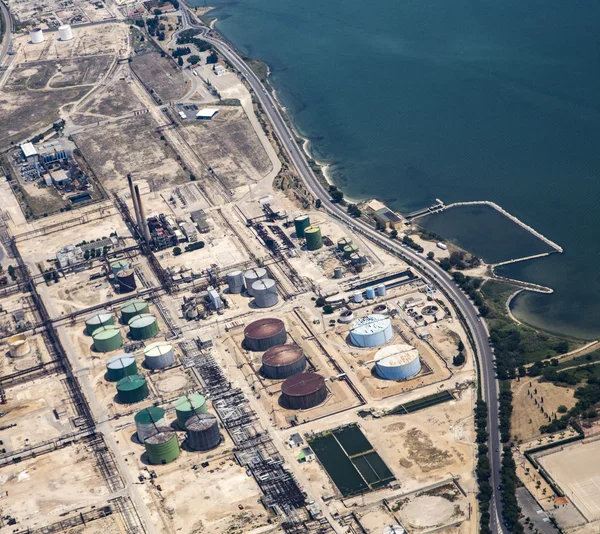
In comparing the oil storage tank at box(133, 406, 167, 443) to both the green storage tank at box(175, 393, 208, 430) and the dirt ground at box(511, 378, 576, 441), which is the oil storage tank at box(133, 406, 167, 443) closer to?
the green storage tank at box(175, 393, 208, 430)

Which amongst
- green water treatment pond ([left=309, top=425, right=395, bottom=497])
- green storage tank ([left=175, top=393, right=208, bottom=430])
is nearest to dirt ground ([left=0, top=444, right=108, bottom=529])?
green storage tank ([left=175, top=393, right=208, bottom=430])

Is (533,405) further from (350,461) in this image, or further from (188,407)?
(188,407)

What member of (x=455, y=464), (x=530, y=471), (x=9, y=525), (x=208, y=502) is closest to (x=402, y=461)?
(x=455, y=464)

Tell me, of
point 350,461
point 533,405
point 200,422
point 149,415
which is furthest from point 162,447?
point 533,405

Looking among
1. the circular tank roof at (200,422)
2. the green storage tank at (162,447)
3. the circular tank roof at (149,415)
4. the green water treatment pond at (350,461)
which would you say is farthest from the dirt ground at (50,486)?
the green water treatment pond at (350,461)

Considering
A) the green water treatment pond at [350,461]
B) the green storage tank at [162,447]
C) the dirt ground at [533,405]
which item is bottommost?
the green water treatment pond at [350,461]

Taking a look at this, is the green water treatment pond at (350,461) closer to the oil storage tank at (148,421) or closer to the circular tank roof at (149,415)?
the oil storage tank at (148,421)
